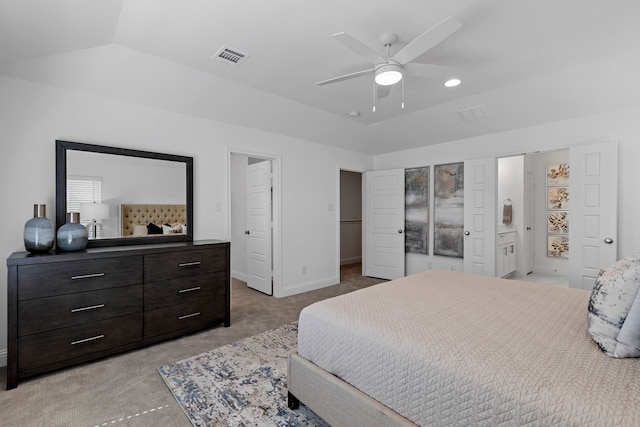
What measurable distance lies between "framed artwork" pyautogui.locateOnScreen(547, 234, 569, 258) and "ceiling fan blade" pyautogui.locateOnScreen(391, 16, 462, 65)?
5365 mm

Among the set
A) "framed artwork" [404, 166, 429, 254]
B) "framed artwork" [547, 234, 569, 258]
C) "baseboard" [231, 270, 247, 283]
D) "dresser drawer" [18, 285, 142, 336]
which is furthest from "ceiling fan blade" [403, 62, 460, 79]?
"framed artwork" [547, 234, 569, 258]

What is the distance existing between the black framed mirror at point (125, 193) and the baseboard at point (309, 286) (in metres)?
1.68

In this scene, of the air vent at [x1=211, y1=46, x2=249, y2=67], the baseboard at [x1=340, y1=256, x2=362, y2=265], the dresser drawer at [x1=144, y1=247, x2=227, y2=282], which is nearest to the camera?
the air vent at [x1=211, y1=46, x2=249, y2=67]

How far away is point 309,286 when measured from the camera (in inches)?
186

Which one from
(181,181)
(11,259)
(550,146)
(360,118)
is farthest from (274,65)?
(550,146)

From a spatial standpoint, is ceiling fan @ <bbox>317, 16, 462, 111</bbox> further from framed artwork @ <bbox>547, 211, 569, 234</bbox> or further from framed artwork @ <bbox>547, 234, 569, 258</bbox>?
framed artwork @ <bbox>547, 234, 569, 258</bbox>

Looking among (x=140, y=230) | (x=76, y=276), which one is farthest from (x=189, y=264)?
(x=76, y=276)

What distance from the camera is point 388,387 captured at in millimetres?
1349

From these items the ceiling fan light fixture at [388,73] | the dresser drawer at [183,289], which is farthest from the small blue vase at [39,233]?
the ceiling fan light fixture at [388,73]

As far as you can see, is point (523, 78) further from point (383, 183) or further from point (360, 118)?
point (383, 183)

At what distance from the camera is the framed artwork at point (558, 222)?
18.2 ft

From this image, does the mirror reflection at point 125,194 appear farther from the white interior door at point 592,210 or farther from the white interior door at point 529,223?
the white interior door at point 529,223

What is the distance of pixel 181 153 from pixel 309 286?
2675 mm

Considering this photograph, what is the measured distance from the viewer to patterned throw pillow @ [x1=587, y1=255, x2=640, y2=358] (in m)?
1.17
